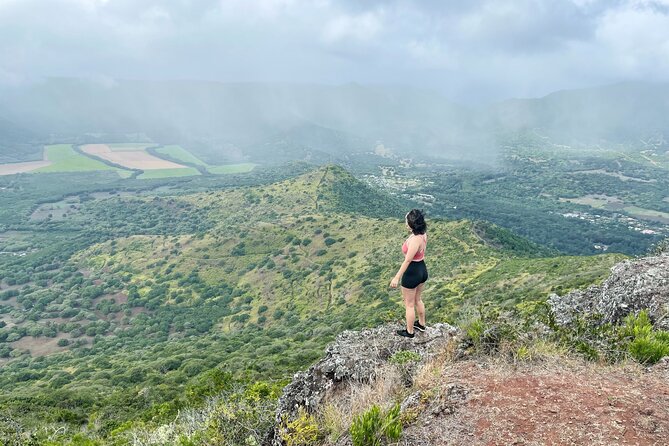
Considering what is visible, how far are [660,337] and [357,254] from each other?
65981 mm

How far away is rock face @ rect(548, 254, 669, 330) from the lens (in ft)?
35.1

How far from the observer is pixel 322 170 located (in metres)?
138

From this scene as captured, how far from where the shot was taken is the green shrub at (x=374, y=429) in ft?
18.6

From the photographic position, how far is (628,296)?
11250 millimetres

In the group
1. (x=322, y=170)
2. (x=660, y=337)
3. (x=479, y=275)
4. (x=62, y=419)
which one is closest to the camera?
(x=660, y=337)

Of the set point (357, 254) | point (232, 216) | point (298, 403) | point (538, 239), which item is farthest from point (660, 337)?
point (538, 239)

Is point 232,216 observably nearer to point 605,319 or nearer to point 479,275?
point 479,275

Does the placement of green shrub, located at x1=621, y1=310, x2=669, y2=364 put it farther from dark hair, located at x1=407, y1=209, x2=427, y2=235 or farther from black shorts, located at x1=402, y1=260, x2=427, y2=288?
dark hair, located at x1=407, y1=209, x2=427, y2=235

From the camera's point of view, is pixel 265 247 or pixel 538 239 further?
pixel 538 239

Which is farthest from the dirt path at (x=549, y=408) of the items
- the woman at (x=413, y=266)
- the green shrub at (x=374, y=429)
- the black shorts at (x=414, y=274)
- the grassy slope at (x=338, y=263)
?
the grassy slope at (x=338, y=263)

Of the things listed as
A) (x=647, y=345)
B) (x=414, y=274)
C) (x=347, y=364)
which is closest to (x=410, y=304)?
(x=414, y=274)

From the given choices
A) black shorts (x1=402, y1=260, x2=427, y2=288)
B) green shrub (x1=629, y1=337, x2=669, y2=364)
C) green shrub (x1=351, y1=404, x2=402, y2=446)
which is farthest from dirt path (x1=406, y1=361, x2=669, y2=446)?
black shorts (x1=402, y1=260, x2=427, y2=288)

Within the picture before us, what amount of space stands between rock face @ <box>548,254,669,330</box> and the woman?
3911 mm

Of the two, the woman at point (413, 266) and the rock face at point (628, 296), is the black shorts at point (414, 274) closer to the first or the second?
the woman at point (413, 266)
